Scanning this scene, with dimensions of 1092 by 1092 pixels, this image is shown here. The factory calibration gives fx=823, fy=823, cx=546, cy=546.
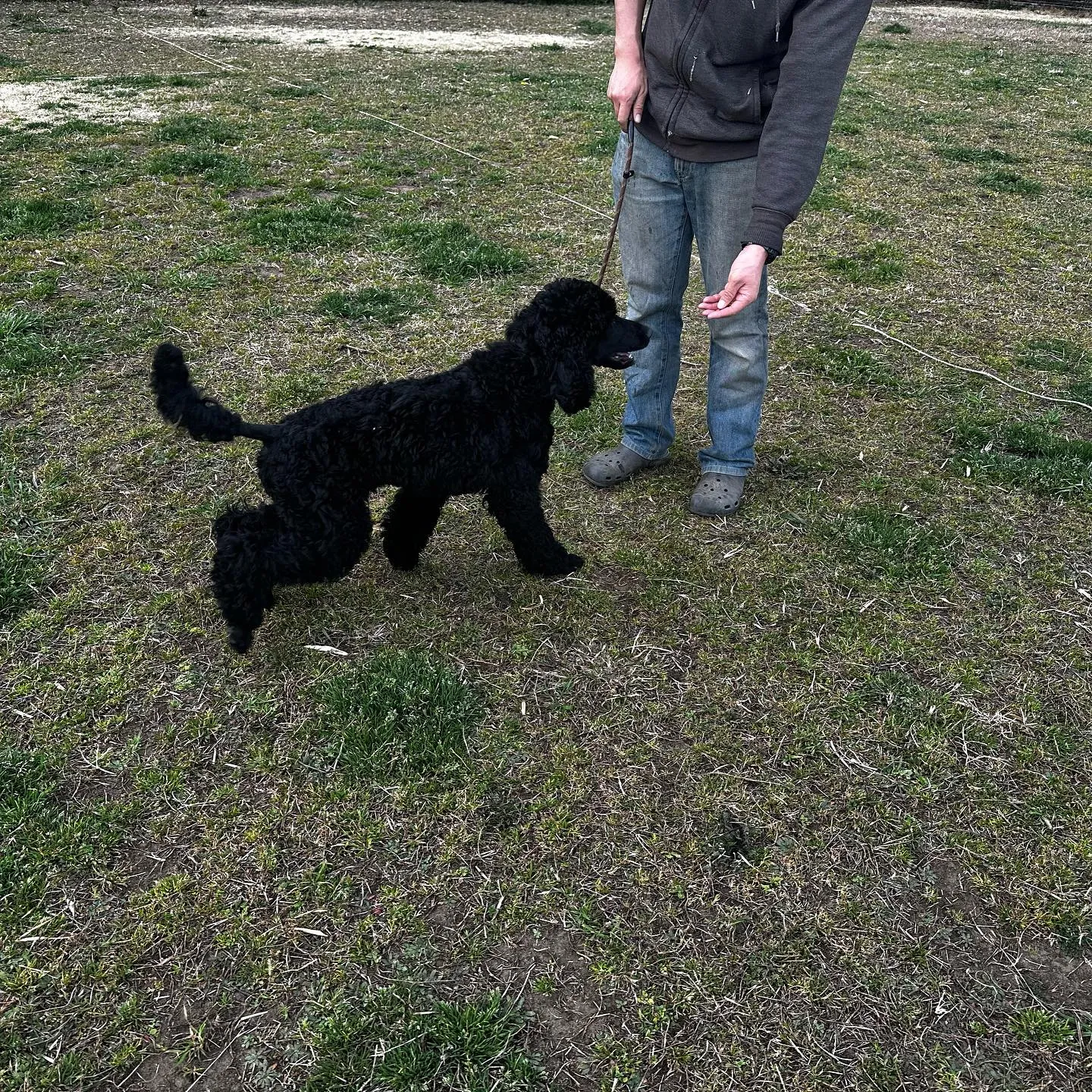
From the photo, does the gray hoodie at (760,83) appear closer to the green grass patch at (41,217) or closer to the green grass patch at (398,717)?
the green grass patch at (398,717)

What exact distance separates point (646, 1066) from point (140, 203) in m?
7.28

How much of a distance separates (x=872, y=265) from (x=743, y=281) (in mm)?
4041

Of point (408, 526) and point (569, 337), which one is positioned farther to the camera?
point (408, 526)

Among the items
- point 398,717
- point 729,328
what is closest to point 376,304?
point 729,328

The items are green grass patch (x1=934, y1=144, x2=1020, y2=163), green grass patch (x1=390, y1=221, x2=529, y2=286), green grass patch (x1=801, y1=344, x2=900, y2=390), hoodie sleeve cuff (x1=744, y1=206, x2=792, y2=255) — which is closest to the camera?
hoodie sleeve cuff (x1=744, y1=206, x2=792, y2=255)

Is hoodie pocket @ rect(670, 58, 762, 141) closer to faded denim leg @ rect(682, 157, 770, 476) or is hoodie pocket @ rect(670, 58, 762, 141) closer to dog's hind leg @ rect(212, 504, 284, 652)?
faded denim leg @ rect(682, 157, 770, 476)

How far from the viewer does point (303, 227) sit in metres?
6.42

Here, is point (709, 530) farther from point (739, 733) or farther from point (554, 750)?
point (554, 750)

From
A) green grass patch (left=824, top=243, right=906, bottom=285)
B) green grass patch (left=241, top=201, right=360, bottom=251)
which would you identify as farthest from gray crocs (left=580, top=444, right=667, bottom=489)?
green grass patch (left=241, top=201, right=360, bottom=251)

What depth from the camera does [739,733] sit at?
277 cm

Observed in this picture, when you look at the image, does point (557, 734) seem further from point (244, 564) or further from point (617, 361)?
point (617, 361)

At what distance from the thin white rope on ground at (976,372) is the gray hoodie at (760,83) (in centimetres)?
258

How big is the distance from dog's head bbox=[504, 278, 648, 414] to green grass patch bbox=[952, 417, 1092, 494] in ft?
7.02

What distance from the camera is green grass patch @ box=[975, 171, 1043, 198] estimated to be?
25.6 ft
